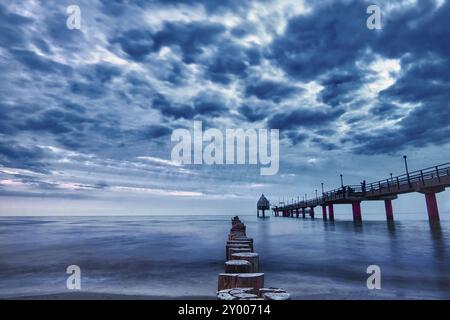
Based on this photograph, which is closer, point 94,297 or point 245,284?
point 245,284

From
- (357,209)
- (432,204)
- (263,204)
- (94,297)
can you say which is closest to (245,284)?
(94,297)

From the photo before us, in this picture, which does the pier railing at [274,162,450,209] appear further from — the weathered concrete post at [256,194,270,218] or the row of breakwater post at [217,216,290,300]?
the weathered concrete post at [256,194,270,218]

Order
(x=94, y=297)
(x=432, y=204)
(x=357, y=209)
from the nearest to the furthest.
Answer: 1. (x=94, y=297)
2. (x=432, y=204)
3. (x=357, y=209)

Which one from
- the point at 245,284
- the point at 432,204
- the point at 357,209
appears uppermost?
the point at 432,204

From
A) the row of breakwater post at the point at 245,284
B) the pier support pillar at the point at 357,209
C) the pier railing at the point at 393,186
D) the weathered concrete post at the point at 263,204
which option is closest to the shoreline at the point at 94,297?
the row of breakwater post at the point at 245,284

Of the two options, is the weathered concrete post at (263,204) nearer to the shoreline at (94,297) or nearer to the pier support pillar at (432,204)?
the pier support pillar at (432,204)

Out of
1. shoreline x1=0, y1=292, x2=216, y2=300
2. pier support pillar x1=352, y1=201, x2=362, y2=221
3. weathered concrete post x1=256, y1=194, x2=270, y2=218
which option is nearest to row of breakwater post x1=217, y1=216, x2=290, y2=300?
shoreline x1=0, y1=292, x2=216, y2=300

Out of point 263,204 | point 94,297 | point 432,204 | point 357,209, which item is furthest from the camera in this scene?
point 263,204

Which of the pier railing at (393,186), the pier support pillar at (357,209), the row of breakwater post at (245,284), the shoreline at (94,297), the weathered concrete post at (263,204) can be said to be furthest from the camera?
the weathered concrete post at (263,204)

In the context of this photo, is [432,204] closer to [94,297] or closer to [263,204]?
[94,297]
